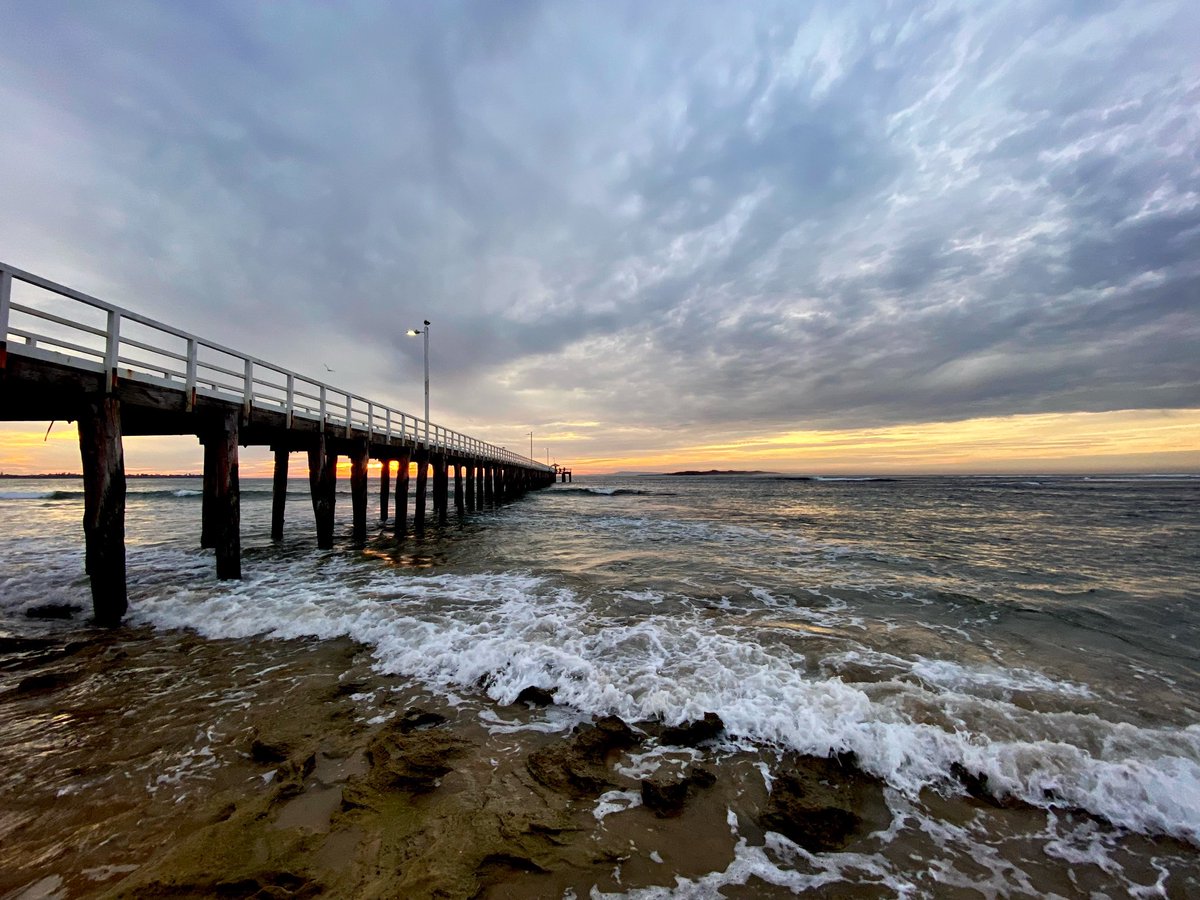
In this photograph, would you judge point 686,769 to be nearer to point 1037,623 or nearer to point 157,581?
point 1037,623

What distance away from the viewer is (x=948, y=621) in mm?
7969

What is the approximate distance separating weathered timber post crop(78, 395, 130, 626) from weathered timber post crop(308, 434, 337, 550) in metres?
6.37

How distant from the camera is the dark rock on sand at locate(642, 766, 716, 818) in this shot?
3387mm

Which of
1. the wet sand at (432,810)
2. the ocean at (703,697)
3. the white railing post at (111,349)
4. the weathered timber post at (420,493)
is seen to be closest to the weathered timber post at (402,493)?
the weathered timber post at (420,493)

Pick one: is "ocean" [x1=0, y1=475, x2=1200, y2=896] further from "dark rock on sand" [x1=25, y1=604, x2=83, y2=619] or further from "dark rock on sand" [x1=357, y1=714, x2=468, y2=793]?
"dark rock on sand" [x1=357, y1=714, x2=468, y2=793]

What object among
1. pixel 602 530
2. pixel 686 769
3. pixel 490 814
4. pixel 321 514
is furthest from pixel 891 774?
pixel 602 530

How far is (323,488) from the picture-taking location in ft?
45.8

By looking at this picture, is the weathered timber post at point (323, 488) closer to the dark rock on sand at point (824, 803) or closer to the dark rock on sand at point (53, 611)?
the dark rock on sand at point (53, 611)

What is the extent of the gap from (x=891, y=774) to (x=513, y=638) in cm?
463

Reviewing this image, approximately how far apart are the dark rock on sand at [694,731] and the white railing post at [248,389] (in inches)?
427

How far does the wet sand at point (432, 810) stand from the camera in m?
2.72

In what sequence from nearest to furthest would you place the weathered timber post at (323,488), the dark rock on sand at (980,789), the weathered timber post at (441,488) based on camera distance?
the dark rock on sand at (980,789), the weathered timber post at (323,488), the weathered timber post at (441,488)

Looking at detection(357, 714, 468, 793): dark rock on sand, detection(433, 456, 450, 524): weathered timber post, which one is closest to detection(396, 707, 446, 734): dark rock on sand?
detection(357, 714, 468, 793): dark rock on sand

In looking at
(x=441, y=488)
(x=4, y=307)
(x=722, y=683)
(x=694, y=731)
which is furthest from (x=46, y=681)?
(x=441, y=488)
